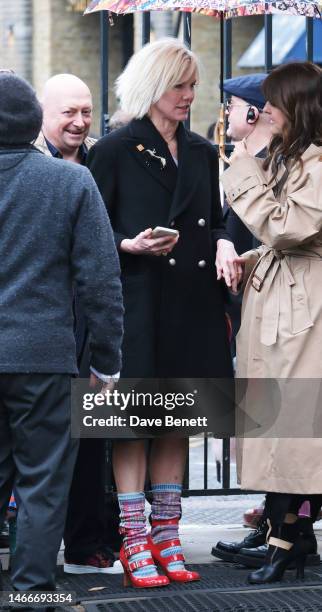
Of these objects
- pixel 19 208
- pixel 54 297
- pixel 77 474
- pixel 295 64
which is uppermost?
pixel 295 64

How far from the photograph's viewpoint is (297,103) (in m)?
5.60

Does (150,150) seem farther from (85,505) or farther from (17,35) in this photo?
(17,35)

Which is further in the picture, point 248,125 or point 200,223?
point 248,125

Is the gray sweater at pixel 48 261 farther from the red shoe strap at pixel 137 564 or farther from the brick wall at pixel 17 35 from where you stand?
the brick wall at pixel 17 35

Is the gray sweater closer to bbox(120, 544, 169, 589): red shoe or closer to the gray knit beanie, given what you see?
the gray knit beanie

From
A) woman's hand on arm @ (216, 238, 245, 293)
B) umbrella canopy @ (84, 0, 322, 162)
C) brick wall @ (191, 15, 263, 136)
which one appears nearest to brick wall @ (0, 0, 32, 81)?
brick wall @ (191, 15, 263, 136)

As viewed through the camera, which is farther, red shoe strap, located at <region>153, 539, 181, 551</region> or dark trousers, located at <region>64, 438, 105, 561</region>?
dark trousers, located at <region>64, 438, 105, 561</region>

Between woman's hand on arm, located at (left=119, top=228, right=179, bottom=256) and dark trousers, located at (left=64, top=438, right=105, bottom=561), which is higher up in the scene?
woman's hand on arm, located at (left=119, top=228, right=179, bottom=256)

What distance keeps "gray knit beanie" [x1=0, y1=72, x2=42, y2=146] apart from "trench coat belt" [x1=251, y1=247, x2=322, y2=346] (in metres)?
1.32

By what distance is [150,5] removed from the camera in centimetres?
577

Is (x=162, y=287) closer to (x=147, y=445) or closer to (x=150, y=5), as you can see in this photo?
(x=147, y=445)

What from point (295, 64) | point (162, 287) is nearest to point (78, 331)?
point (162, 287)

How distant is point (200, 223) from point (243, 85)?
3.49 ft

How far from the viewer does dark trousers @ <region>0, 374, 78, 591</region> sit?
15.4ft
